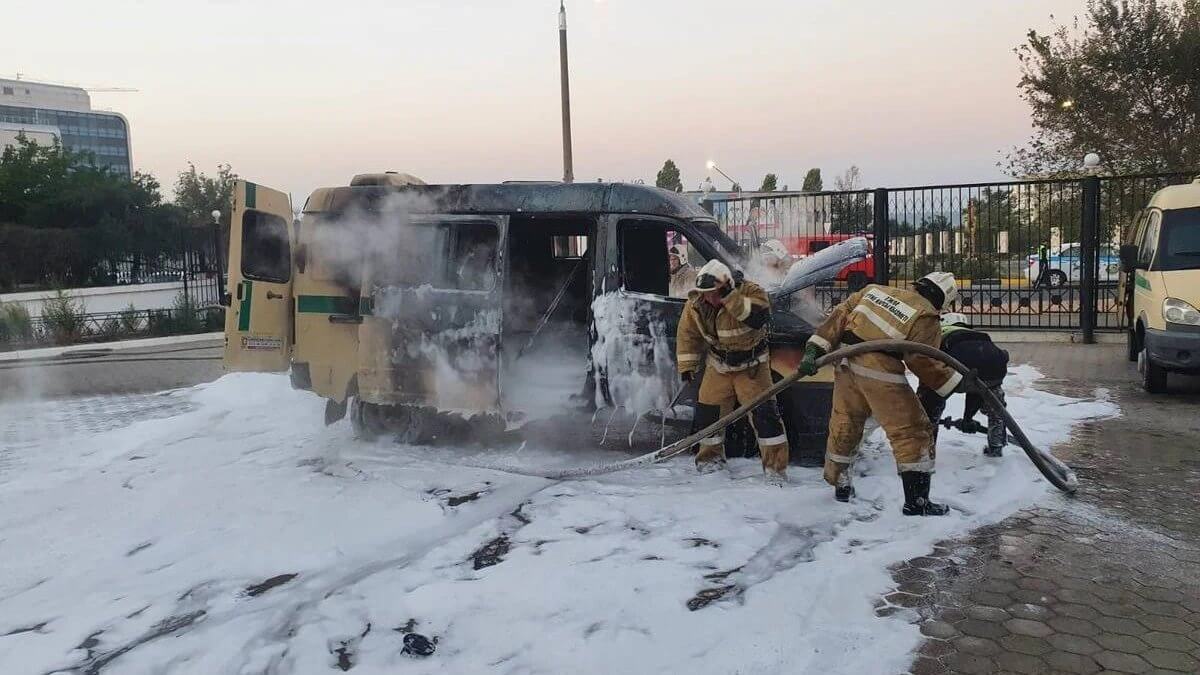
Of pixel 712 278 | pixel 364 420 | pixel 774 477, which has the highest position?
pixel 712 278

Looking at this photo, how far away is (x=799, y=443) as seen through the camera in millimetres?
5957

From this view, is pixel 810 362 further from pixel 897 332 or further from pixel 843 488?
pixel 843 488

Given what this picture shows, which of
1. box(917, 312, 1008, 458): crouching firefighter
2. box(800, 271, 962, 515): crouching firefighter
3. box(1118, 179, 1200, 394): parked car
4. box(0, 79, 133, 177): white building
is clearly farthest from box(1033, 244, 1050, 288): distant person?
box(0, 79, 133, 177): white building

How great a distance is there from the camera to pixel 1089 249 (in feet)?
39.8

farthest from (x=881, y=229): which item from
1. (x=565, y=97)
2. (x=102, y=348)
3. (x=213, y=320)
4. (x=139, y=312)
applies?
(x=139, y=312)

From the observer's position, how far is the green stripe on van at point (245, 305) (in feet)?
21.4

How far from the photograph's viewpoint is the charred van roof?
6148 millimetres

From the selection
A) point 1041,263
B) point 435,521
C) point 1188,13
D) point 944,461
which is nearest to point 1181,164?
point 1188,13

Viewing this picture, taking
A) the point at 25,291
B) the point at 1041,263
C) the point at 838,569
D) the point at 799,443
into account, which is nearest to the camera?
the point at 838,569

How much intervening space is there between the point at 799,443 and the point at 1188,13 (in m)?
19.4

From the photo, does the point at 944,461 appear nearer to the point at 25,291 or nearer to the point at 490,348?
the point at 490,348

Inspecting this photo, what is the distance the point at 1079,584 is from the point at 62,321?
19106mm

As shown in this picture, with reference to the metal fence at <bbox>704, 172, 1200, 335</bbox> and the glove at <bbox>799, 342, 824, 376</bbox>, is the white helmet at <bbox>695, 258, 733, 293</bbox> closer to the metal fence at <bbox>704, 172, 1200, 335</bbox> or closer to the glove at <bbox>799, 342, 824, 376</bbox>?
the glove at <bbox>799, 342, 824, 376</bbox>

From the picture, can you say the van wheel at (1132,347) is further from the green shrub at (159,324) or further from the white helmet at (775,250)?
the green shrub at (159,324)
